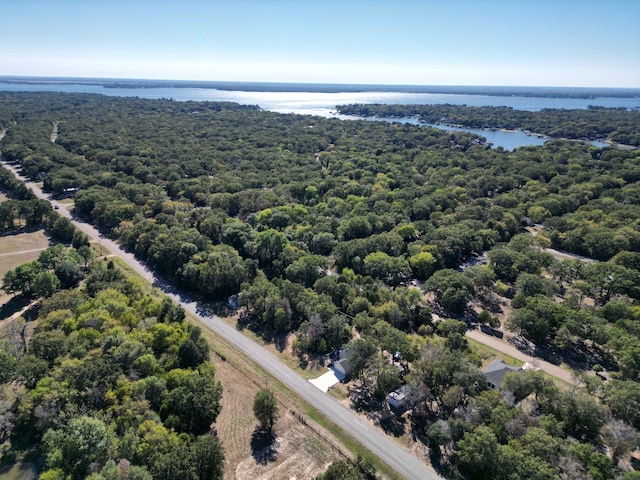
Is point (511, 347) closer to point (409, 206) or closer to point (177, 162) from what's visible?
point (409, 206)

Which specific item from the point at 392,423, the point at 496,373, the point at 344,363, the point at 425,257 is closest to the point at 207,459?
the point at 392,423

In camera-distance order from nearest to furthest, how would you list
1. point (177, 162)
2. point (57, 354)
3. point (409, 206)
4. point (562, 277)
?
point (57, 354)
point (562, 277)
point (409, 206)
point (177, 162)

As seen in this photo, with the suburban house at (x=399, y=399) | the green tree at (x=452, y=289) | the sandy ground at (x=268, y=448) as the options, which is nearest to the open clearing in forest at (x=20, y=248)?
the sandy ground at (x=268, y=448)

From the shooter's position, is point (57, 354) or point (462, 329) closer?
point (57, 354)

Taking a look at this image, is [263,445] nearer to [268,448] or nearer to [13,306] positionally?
[268,448]

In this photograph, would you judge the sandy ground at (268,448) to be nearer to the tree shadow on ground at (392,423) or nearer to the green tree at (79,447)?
the tree shadow on ground at (392,423)

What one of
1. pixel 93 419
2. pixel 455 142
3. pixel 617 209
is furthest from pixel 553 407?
pixel 455 142

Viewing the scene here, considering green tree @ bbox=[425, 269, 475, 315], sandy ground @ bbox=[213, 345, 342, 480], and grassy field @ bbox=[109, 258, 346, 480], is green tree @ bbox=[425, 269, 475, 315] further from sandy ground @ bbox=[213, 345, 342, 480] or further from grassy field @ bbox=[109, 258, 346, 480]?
sandy ground @ bbox=[213, 345, 342, 480]
